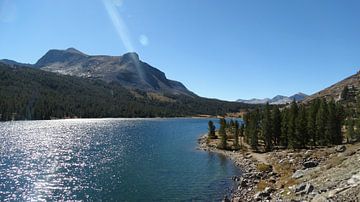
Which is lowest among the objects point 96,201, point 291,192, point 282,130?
point 96,201

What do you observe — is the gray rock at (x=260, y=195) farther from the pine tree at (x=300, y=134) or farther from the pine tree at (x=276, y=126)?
the pine tree at (x=276, y=126)

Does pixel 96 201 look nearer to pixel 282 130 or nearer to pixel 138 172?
pixel 138 172

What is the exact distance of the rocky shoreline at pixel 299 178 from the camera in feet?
129

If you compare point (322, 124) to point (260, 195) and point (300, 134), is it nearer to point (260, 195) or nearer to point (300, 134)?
point (300, 134)

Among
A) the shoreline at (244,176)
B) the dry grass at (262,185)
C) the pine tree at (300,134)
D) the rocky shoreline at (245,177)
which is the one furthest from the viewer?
the pine tree at (300,134)

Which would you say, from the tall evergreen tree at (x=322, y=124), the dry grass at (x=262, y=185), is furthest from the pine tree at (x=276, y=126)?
the dry grass at (x=262, y=185)

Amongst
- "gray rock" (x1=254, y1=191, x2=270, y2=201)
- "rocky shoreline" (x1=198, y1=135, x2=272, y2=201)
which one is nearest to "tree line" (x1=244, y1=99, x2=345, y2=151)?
"rocky shoreline" (x1=198, y1=135, x2=272, y2=201)

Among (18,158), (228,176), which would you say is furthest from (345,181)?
(18,158)

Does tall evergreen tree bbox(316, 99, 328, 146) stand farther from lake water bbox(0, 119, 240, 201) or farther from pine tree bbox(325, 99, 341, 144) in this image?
lake water bbox(0, 119, 240, 201)

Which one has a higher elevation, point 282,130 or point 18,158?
point 282,130

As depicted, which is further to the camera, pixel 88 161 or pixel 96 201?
pixel 88 161

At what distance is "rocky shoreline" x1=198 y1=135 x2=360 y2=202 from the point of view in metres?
39.2

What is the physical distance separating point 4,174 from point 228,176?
5241 centimetres

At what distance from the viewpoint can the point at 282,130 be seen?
10856cm
